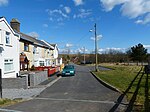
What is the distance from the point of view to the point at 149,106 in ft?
32.4

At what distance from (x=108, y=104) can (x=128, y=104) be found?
0.90 m

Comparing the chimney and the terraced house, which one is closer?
the terraced house

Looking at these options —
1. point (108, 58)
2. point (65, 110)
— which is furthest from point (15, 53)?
point (108, 58)

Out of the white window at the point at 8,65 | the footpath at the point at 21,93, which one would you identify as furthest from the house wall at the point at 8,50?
the footpath at the point at 21,93

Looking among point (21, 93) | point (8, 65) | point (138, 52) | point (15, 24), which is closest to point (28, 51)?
point (15, 24)

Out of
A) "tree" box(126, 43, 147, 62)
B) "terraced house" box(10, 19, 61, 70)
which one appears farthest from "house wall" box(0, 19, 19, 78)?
"tree" box(126, 43, 147, 62)

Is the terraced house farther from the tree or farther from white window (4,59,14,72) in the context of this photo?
the tree

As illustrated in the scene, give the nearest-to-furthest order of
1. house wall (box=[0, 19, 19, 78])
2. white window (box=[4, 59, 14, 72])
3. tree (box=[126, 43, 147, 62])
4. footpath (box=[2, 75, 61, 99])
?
footpath (box=[2, 75, 61, 99]), house wall (box=[0, 19, 19, 78]), white window (box=[4, 59, 14, 72]), tree (box=[126, 43, 147, 62])

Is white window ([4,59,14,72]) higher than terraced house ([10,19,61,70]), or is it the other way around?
terraced house ([10,19,61,70])

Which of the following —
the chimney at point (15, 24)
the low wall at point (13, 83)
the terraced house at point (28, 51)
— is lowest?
the low wall at point (13, 83)

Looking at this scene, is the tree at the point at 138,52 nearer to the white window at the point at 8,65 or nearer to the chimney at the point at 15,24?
the chimney at the point at 15,24

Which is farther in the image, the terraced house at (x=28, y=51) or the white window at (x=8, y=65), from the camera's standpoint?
the terraced house at (x=28, y=51)

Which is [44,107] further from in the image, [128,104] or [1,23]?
[1,23]

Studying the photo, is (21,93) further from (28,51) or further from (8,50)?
(28,51)
